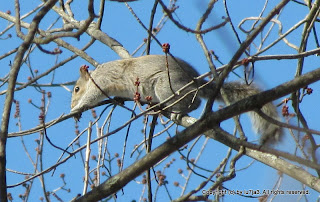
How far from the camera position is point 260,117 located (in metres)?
4.39

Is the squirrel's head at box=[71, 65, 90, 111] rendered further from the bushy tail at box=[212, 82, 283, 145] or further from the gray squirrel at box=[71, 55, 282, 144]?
the bushy tail at box=[212, 82, 283, 145]

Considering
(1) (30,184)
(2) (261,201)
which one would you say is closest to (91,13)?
(2) (261,201)

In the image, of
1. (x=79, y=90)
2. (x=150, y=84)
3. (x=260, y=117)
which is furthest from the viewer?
(x=79, y=90)

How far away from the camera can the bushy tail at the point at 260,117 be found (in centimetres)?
332

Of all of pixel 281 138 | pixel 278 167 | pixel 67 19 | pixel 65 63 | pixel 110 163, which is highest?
pixel 67 19

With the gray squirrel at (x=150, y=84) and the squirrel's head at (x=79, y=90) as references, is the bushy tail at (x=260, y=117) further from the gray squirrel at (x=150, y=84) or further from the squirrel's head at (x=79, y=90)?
the squirrel's head at (x=79, y=90)

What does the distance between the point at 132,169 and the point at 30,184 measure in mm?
2479

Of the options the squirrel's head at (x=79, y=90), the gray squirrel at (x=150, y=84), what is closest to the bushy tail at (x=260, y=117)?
the gray squirrel at (x=150, y=84)

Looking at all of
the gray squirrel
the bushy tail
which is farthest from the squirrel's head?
the bushy tail

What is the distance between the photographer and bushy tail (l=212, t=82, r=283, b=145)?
3317 millimetres

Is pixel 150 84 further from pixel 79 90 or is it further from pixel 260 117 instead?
pixel 260 117

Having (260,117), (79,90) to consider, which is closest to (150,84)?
(79,90)

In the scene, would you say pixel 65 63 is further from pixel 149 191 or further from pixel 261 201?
pixel 261 201

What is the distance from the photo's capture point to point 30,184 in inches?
182
